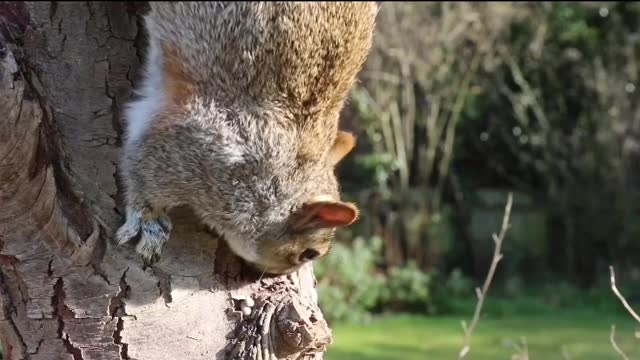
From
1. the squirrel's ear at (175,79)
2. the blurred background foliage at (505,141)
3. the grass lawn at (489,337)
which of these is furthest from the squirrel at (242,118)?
the blurred background foliage at (505,141)

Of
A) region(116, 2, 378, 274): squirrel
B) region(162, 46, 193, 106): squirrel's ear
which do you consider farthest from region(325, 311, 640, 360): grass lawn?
region(162, 46, 193, 106): squirrel's ear

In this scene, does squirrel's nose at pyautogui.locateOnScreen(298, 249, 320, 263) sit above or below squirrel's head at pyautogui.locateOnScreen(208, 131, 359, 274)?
below

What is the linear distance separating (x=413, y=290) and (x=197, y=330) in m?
6.57

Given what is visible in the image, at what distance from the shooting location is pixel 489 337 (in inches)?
286

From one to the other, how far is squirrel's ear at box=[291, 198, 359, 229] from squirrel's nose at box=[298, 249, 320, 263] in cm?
7

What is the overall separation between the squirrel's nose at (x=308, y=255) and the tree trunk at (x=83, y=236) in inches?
14.9

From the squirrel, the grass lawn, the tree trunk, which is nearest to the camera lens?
the tree trunk

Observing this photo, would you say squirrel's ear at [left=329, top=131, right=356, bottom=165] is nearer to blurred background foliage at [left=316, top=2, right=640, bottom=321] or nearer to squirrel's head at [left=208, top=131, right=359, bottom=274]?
squirrel's head at [left=208, top=131, right=359, bottom=274]

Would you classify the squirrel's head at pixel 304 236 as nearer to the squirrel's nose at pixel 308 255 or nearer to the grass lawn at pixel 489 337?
the squirrel's nose at pixel 308 255

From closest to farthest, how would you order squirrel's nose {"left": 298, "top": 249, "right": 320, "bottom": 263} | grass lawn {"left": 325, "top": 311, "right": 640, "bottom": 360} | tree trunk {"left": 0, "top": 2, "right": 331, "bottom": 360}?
tree trunk {"left": 0, "top": 2, "right": 331, "bottom": 360} → squirrel's nose {"left": 298, "top": 249, "right": 320, "bottom": 263} → grass lawn {"left": 325, "top": 311, "right": 640, "bottom": 360}

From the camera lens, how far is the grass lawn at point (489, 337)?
667 centimetres

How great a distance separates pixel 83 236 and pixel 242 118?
1.54 ft

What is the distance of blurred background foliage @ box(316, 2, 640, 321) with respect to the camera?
30.5 feet

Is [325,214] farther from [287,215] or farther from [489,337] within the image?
[489,337]
